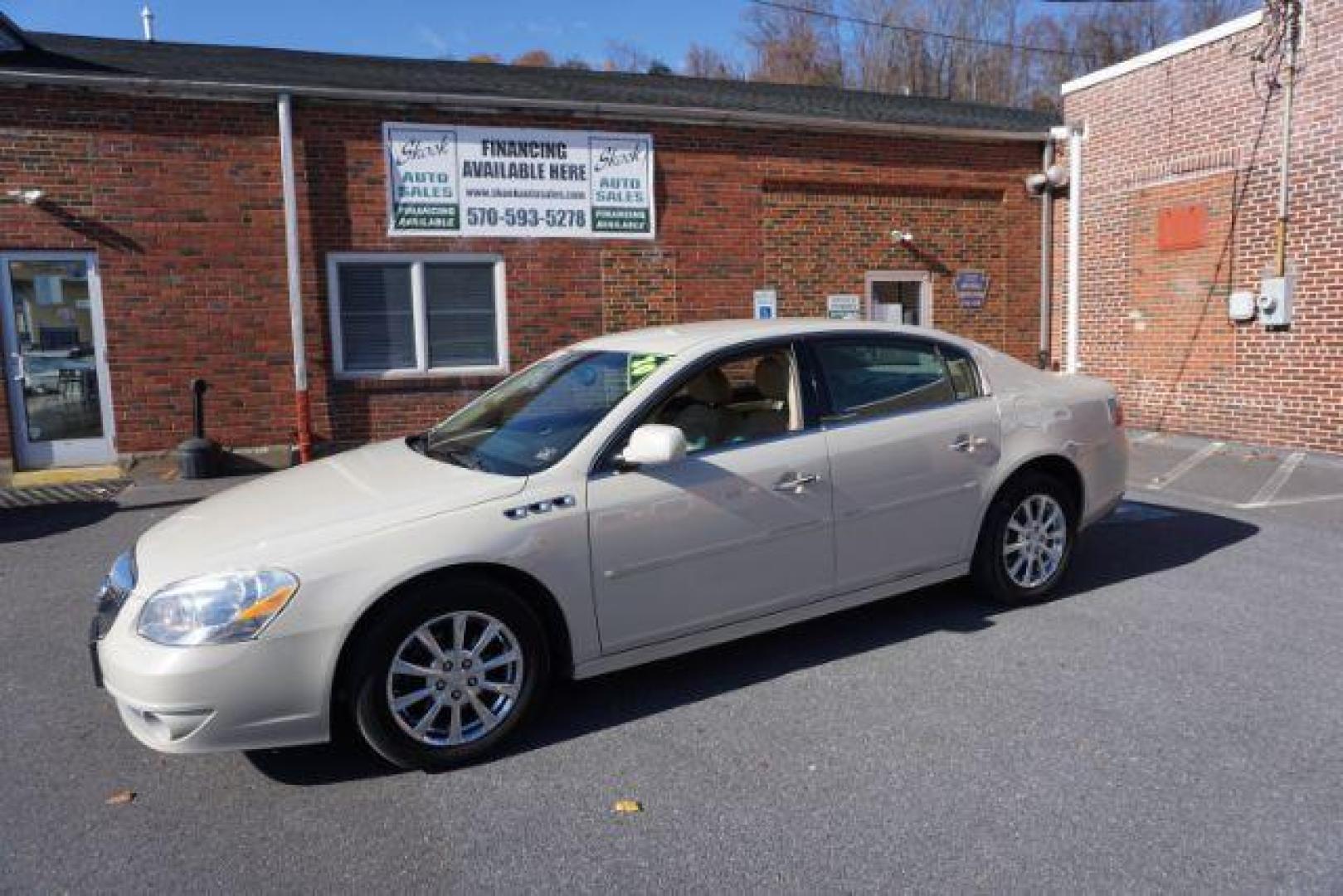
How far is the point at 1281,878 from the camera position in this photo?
2.55m

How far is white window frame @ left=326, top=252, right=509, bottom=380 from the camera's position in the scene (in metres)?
9.72

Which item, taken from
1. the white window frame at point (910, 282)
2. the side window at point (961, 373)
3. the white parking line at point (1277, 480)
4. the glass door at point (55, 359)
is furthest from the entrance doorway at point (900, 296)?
the glass door at point (55, 359)

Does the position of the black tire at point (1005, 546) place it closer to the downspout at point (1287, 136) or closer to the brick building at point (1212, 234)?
the brick building at point (1212, 234)

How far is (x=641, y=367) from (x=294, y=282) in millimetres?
6553

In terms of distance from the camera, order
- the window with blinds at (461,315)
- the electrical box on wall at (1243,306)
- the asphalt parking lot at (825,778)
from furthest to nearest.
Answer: the window with blinds at (461,315)
the electrical box on wall at (1243,306)
the asphalt parking lot at (825,778)

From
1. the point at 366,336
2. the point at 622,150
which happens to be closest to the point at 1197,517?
the point at 622,150

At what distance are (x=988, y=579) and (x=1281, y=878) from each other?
87.4 inches

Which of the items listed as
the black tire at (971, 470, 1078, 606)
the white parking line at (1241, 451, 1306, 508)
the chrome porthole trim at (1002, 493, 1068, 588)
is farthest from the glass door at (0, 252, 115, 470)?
the white parking line at (1241, 451, 1306, 508)

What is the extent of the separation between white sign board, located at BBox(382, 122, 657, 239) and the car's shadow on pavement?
6364 millimetres

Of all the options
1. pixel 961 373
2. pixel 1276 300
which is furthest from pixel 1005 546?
pixel 1276 300

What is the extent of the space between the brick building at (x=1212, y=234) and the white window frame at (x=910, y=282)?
6.15 feet

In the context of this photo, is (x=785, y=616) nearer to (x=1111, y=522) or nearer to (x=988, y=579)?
(x=988, y=579)

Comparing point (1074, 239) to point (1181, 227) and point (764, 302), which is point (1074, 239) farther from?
point (764, 302)

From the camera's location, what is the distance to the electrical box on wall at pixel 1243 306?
9.71 m
